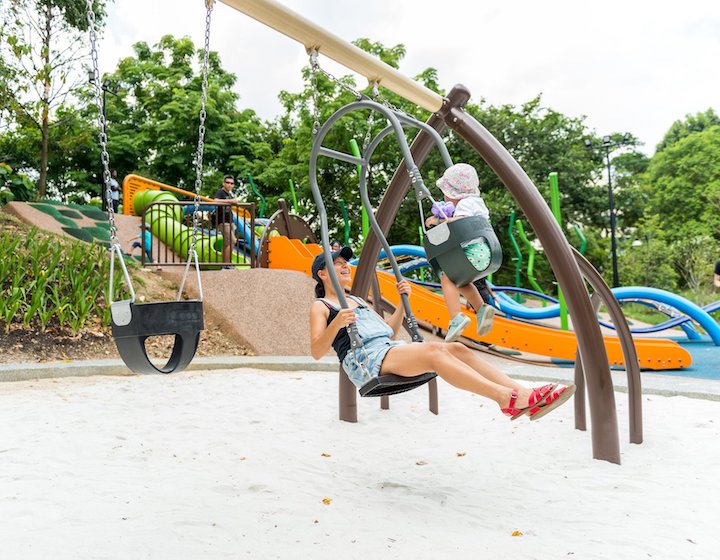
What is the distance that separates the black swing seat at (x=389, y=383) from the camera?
2.86 m

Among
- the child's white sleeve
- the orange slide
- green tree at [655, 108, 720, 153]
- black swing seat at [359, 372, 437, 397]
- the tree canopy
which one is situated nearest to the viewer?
black swing seat at [359, 372, 437, 397]

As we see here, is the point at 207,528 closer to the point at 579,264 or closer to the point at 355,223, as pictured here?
the point at 579,264

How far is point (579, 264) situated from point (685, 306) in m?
6.49

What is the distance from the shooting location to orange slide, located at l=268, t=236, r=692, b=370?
7.80m

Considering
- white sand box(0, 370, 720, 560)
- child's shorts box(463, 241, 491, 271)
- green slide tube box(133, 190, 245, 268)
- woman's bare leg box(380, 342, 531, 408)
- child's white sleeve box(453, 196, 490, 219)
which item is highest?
green slide tube box(133, 190, 245, 268)

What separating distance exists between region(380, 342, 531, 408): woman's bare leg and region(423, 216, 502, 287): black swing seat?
36cm

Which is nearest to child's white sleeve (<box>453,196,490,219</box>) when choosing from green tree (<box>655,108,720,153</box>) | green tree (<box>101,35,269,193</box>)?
green tree (<box>101,35,269,193</box>)

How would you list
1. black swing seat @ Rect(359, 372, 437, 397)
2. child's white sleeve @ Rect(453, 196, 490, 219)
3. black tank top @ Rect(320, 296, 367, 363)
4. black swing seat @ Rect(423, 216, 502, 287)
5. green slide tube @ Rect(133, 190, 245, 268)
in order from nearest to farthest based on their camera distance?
black swing seat @ Rect(423, 216, 502, 287) < black swing seat @ Rect(359, 372, 437, 397) < child's white sleeve @ Rect(453, 196, 490, 219) < black tank top @ Rect(320, 296, 367, 363) < green slide tube @ Rect(133, 190, 245, 268)

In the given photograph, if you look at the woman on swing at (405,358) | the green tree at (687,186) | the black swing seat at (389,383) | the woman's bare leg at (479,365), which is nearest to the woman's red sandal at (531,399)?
the woman on swing at (405,358)

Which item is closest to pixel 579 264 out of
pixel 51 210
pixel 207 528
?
pixel 207 528

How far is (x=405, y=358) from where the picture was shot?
288 centimetres

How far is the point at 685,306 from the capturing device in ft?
30.7

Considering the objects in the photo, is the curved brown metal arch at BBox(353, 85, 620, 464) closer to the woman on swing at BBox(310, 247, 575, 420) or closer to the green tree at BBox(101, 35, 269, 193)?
the woman on swing at BBox(310, 247, 575, 420)

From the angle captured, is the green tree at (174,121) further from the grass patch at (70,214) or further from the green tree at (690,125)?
the green tree at (690,125)
